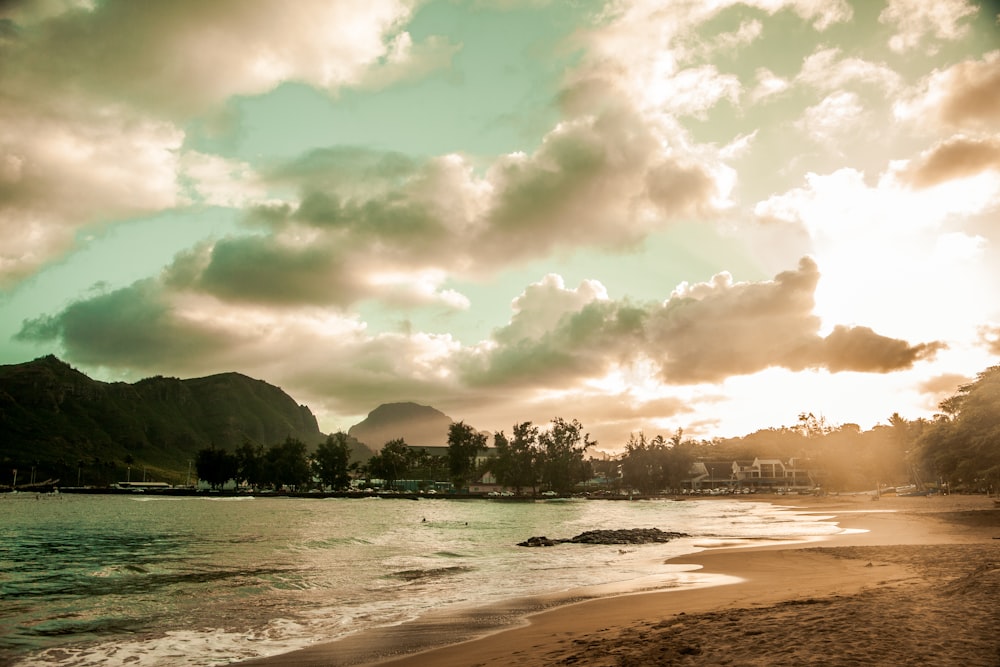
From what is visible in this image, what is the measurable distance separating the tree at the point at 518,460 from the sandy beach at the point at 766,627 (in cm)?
17072

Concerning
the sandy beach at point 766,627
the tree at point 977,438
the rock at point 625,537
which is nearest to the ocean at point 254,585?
the rock at point 625,537

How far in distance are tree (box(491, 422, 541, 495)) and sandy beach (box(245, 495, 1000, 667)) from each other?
171 metres

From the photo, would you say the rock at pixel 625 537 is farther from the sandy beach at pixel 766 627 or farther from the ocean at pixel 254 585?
the sandy beach at pixel 766 627

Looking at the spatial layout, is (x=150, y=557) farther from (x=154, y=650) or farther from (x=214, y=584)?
(x=154, y=650)

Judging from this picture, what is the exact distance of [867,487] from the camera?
6348 inches

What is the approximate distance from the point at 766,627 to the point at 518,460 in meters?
184

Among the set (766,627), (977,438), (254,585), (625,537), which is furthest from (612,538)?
(766,627)

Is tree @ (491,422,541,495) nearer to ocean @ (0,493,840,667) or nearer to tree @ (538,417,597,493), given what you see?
tree @ (538,417,597,493)

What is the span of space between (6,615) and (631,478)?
190 metres

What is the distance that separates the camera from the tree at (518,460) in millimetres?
193000

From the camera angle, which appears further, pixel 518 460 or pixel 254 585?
pixel 518 460

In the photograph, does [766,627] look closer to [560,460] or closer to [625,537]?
[625,537]

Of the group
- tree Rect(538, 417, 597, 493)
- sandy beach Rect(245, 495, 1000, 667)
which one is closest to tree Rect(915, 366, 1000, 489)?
sandy beach Rect(245, 495, 1000, 667)

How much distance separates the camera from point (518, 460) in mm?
193375
